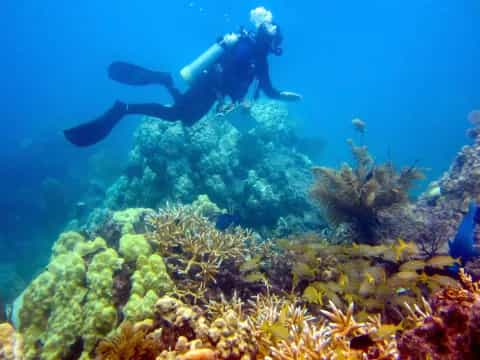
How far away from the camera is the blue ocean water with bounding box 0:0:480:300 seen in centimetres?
2136

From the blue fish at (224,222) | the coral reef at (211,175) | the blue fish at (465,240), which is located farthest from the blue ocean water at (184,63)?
the blue fish at (465,240)

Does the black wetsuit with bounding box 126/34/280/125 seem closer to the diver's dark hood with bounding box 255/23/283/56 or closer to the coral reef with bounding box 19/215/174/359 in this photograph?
the diver's dark hood with bounding box 255/23/283/56

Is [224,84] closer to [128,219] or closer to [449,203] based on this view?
[128,219]

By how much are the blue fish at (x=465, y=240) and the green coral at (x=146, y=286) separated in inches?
145

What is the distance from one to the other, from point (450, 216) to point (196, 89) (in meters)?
6.26

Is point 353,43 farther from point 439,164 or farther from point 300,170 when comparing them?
point 300,170

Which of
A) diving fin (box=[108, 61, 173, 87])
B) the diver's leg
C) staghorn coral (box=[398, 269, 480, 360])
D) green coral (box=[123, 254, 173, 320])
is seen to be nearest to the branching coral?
green coral (box=[123, 254, 173, 320])

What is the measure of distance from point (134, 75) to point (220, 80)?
9.25 ft

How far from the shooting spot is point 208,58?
7832 mm

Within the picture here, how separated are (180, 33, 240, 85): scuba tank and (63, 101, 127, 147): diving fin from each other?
1837 millimetres

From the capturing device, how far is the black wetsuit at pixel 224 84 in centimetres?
747

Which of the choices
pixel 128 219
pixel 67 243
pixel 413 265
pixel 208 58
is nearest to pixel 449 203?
pixel 413 265

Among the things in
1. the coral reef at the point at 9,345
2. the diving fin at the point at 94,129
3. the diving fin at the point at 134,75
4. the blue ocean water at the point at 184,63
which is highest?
the blue ocean water at the point at 184,63

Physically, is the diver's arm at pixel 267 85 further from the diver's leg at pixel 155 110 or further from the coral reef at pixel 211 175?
the coral reef at pixel 211 175
